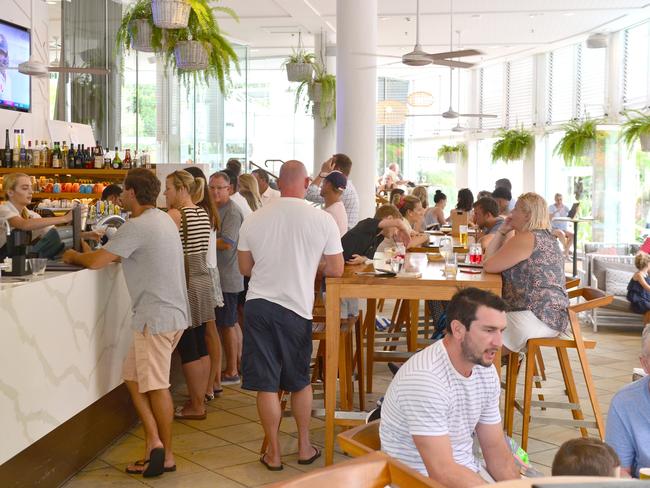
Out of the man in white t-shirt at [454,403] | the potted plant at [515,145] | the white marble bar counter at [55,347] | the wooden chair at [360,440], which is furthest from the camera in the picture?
the potted plant at [515,145]

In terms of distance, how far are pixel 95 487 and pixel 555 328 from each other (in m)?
2.76

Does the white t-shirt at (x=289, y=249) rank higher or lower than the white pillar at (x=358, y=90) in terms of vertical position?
lower

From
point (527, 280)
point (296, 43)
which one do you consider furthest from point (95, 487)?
point (296, 43)

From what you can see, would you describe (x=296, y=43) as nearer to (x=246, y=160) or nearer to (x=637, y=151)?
(x=246, y=160)

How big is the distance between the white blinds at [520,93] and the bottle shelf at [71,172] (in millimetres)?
13074

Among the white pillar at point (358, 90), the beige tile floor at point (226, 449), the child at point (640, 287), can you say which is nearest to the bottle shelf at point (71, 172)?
the white pillar at point (358, 90)

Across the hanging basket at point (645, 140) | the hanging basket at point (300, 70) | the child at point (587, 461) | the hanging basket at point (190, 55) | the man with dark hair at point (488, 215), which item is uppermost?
the hanging basket at point (300, 70)

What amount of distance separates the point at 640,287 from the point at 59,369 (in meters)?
6.63

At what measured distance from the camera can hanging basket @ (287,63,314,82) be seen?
15281mm

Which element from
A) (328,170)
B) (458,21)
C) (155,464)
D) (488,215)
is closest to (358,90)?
(328,170)

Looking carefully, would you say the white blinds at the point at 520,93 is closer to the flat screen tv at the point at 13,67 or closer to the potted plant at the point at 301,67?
the potted plant at the point at 301,67

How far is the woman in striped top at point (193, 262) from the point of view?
571cm

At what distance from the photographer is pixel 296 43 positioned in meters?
18.7

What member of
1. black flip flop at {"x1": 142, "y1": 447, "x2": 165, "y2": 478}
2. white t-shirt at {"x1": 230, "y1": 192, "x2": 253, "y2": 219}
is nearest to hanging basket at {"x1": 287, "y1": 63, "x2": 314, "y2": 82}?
white t-shirt at {"x1": 230, "y1": 192, "x2": 253, "y2": 219}
